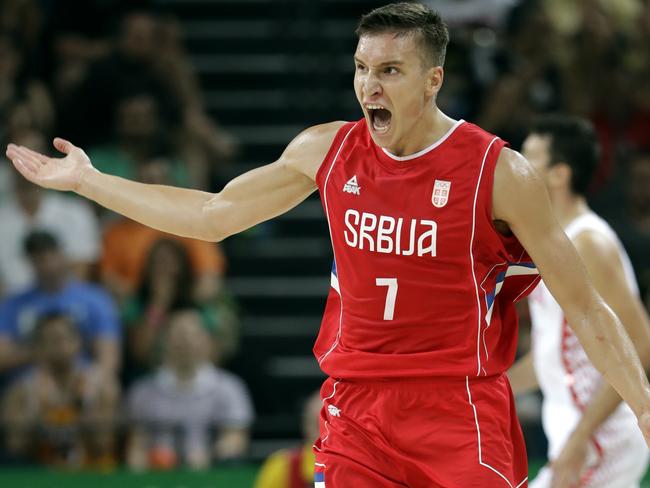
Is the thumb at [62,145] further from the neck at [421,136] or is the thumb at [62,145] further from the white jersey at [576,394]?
the white jersey at [576,394]

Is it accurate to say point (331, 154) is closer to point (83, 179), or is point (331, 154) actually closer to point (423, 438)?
point (83, 179)

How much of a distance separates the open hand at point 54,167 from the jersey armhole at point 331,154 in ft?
2.75

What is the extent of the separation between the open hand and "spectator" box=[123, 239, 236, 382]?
4.27 m

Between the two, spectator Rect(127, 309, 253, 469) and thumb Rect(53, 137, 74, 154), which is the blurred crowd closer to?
spectator Rect(127, 309, 253, 469)

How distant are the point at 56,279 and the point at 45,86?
2605mm

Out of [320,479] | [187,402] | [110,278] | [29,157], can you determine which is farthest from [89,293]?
[320,479]

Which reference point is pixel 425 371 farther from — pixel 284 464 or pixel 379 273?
pixel 284 464

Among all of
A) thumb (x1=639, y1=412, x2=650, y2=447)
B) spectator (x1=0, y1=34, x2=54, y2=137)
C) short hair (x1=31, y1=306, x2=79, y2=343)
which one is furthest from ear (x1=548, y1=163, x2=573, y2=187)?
spectator (x1=0, y1=34, x2=54, y2=137)

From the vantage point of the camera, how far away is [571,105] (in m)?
10.8

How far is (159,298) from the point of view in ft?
30.0

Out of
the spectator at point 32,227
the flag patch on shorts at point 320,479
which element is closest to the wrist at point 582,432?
the flag patch on shorts at point 320,479

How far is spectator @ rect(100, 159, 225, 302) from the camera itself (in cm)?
945

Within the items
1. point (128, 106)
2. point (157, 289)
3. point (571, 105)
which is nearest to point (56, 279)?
point (157, 289)

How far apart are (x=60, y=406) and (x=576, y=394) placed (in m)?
3.95
